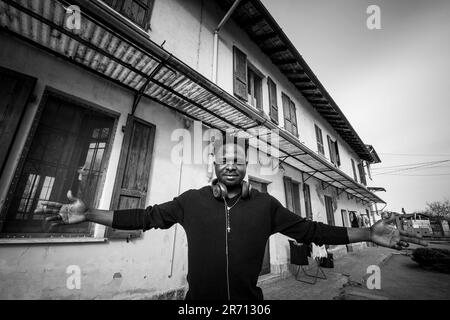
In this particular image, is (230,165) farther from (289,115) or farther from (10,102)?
(289,115)

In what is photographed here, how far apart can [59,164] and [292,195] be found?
8242mm

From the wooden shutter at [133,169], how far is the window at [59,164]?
13.1 inches

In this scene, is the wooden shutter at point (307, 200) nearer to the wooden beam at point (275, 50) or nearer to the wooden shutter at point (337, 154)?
the wooden shutter at point (337, 154)

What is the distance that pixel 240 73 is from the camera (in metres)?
7.27

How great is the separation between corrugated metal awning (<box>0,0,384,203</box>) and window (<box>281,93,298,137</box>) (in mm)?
4594

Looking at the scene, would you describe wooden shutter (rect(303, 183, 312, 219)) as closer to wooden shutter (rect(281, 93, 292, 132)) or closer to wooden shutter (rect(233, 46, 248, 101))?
wooden shutter (rect(281, 93, 292, 132))

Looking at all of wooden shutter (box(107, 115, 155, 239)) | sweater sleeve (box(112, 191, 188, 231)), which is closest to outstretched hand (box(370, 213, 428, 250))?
sweater sleeve (box(112, 191, 188, 231))

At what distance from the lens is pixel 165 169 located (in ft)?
15.1

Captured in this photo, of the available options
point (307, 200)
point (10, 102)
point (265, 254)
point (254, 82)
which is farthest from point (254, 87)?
point (10, 102)

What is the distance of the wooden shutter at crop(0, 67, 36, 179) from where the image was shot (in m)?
2.64

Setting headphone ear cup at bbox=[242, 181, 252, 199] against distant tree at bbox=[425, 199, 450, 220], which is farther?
distant tree at bbox=[425, 199, 450, 220]

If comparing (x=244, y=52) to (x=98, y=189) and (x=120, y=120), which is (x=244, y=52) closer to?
(x=120, y=120)

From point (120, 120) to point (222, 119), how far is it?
2.32m

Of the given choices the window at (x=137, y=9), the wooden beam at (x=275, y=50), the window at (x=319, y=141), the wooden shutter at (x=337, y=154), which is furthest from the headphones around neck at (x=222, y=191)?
the wooden shutter at (x=337, y=154)
